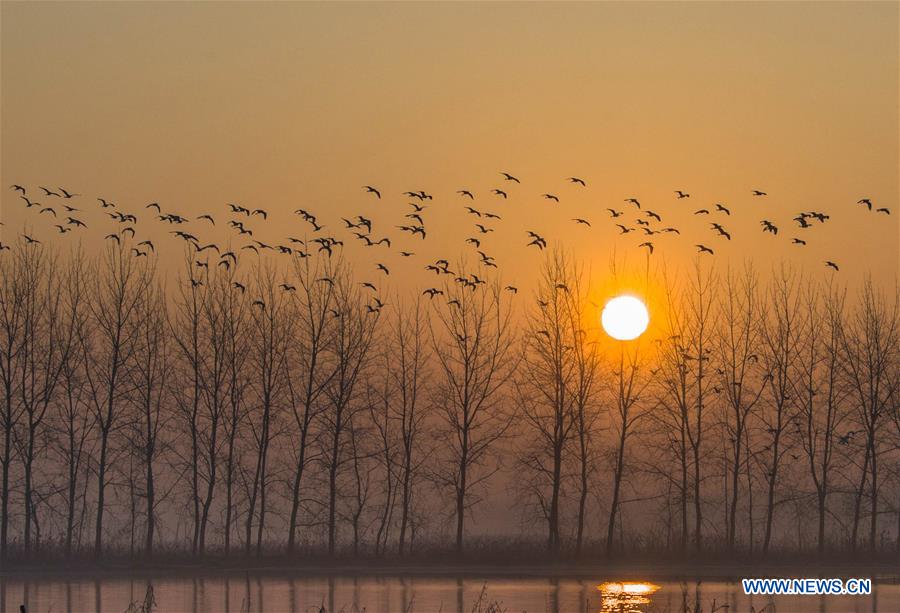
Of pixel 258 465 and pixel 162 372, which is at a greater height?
pixel 162 372

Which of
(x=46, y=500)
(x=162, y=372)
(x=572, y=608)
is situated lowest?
(x=572, y=608)

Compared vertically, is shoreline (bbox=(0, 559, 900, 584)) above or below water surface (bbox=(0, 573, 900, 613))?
above

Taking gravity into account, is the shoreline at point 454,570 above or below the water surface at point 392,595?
above

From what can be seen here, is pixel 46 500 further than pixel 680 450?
No

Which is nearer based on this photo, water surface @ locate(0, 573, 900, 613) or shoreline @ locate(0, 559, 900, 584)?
water surface @ locate(0, 573, 900, 613)

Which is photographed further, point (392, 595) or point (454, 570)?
point (454, 570)

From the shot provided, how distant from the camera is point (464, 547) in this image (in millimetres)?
44844

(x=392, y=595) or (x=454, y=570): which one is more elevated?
(x=454, y=570)

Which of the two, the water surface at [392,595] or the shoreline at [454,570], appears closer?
the water surface at [392,595]

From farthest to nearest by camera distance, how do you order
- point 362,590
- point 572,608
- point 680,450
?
point 680,450 < point 362,590 < point 572,608

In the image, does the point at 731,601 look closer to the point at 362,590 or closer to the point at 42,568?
the point at 362,590

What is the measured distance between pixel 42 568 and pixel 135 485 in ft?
19.2

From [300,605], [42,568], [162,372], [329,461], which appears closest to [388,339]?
[329,461]

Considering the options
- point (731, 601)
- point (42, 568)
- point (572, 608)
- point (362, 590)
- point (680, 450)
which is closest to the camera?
point (572, 608)
